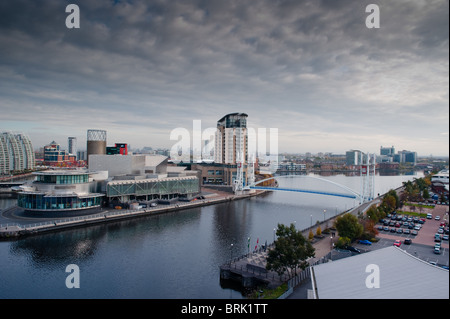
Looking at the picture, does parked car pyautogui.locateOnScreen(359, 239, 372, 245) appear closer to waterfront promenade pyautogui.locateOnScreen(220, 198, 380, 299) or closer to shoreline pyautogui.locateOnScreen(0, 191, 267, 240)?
waterfront promenade pyautogui.locateOnScreen(220, 198, 380, 299)

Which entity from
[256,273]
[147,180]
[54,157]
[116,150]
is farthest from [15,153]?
[256,273]

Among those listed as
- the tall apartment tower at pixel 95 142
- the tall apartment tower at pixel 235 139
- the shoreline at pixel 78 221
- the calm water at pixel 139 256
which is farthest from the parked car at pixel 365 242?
the tall apartment tower at pixel 95 142

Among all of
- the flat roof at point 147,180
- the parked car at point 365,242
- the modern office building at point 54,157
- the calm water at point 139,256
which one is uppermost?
the modern office building at point 54,157

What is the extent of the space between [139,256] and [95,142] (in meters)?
23.1

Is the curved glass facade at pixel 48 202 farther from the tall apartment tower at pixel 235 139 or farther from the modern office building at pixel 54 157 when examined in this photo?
the modern office building at pixel 54 157

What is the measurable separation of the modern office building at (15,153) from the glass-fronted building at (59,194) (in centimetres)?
3023

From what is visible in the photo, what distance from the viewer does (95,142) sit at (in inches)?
1267

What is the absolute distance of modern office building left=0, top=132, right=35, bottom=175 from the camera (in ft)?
138

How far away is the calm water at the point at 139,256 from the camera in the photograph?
369 inches

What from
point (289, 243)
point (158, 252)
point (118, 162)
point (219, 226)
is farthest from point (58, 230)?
point (289, 243)

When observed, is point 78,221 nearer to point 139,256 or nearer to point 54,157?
point 139,256

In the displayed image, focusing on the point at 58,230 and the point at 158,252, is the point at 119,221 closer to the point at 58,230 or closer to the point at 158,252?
the point at 58,230

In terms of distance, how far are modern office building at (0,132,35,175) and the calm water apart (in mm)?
34474

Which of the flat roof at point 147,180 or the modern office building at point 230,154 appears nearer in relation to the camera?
the flat roof at point 147,180
